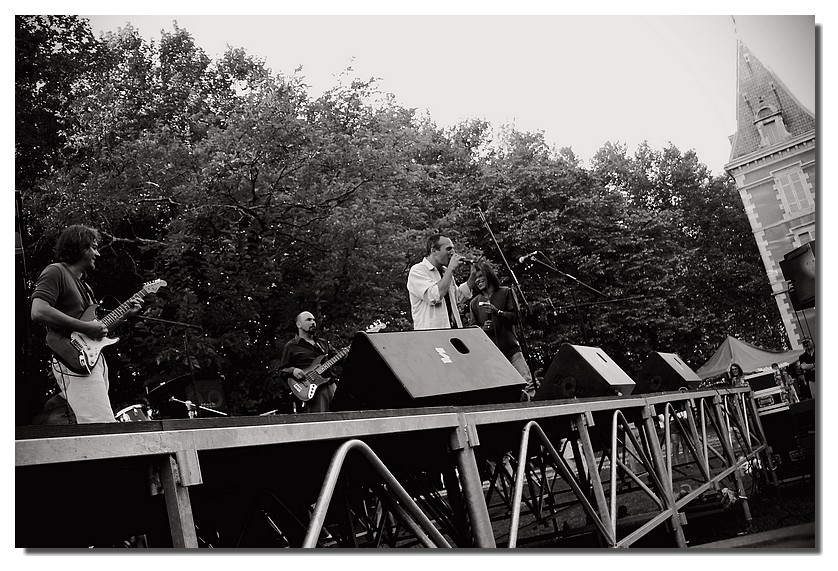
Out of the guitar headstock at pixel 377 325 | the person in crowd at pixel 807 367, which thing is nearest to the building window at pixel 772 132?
the person in crowd at pixel 807 367

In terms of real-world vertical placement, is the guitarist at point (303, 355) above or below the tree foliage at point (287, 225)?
below

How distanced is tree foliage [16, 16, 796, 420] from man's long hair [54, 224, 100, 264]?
10.1 feet

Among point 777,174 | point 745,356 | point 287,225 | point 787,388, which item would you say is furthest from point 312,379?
point 745,356

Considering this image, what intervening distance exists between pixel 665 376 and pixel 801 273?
103cm

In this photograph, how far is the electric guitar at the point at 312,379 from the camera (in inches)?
217

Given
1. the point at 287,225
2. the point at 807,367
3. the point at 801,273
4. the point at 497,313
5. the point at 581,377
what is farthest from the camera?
the point at 287,225

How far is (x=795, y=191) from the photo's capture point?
325cm

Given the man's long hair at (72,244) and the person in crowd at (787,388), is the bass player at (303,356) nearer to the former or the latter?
the man's long hair at (72,244)

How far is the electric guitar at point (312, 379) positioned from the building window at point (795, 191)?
3.14 m

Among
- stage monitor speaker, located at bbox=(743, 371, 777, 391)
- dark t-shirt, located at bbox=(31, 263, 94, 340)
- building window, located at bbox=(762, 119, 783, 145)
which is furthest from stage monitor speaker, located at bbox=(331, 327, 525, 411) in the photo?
stage monitor speaker, located at bbox=(743, 371, 777, 391)

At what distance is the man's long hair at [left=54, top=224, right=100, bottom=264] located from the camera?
9.41ft

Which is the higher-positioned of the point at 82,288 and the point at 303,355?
the point at 82,288

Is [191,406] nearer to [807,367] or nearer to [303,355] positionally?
[303,355]
